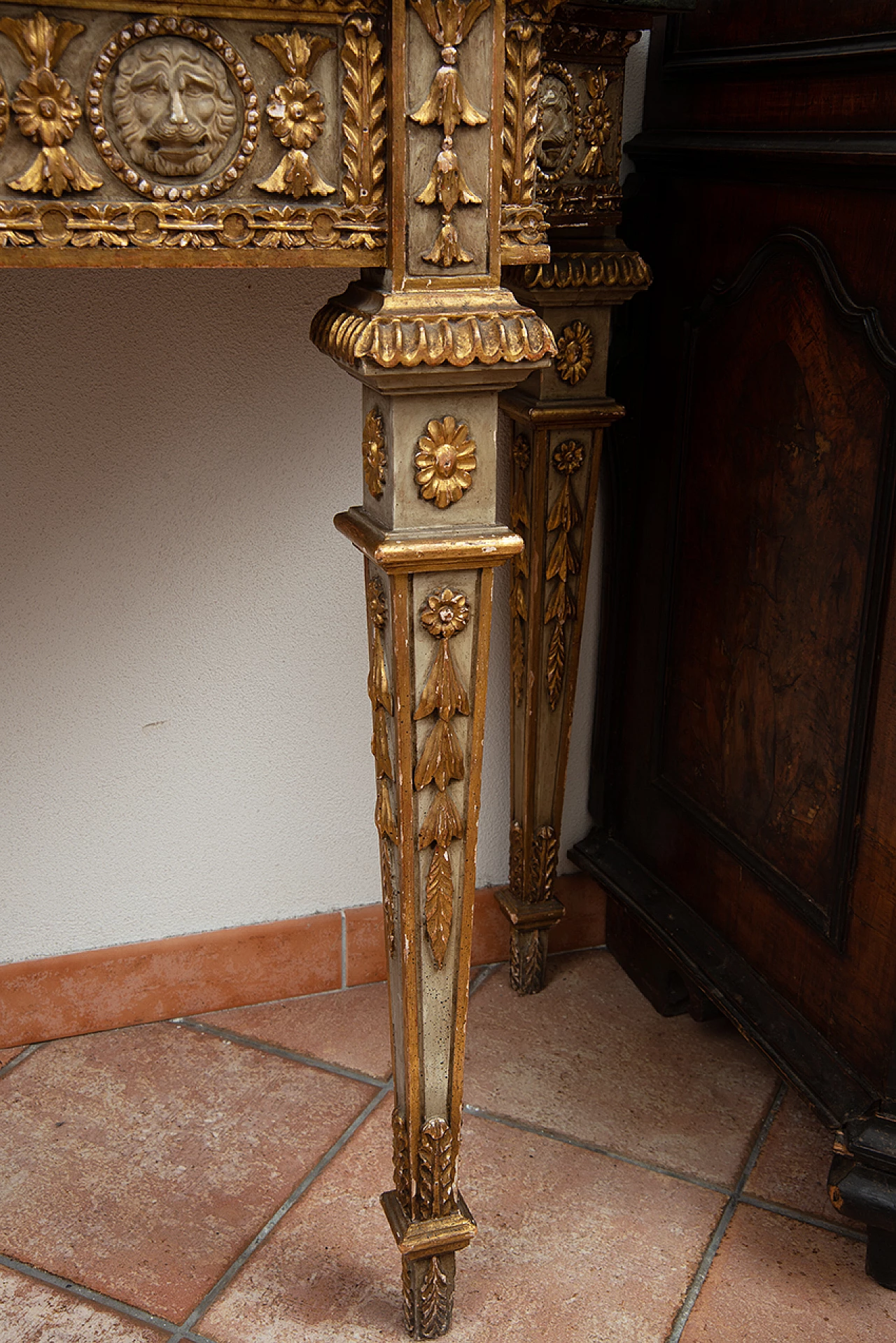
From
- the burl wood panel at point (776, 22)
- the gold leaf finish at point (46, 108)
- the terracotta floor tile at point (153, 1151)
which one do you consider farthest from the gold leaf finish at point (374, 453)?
the terracotta floor tile at point (153, 1151)

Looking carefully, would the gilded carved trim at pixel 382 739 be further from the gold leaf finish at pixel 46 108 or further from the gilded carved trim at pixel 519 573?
the gilded carved trim at pixel 519 573

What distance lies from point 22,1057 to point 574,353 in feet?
3.55

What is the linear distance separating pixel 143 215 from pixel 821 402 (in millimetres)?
674

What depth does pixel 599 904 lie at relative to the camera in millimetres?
1818

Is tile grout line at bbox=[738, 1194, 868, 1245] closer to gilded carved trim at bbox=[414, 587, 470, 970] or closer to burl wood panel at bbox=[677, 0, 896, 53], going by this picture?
gilded carved trim at bbox=[414, 587, 470, 970]

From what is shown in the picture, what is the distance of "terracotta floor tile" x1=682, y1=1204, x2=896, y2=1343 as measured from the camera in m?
1.18

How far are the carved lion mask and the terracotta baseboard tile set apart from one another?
1.05m

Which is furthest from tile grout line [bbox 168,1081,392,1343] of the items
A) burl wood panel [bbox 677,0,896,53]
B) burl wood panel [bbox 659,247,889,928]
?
burl wood panel [bbox 677,0,896,53]

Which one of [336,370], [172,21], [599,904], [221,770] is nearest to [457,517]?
[172,21]

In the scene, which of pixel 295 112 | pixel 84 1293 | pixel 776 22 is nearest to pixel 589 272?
pixel 776 22

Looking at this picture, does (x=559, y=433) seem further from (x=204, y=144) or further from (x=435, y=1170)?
(x=435, y=1170)

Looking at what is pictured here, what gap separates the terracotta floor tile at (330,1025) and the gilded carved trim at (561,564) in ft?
1.55

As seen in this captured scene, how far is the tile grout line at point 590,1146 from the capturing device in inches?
53.9

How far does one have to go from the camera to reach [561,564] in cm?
153
